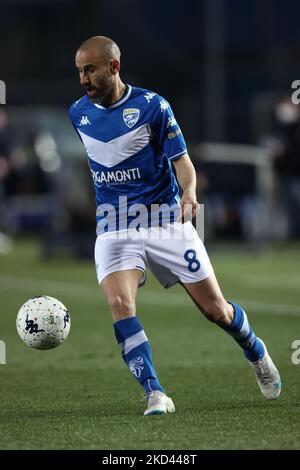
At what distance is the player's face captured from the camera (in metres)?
6.63

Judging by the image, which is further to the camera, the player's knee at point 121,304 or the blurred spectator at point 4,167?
the blurred spectator at point 4,167

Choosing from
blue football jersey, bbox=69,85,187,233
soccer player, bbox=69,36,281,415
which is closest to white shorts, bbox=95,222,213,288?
soccer player, bbox=69,36,281,415

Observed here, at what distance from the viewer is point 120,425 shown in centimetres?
618

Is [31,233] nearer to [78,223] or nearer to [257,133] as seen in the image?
[257,133]

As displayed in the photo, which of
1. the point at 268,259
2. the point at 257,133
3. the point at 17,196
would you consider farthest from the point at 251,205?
the point at 17,196

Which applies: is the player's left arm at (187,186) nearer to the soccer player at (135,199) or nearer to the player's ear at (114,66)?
the soccer player at (135,199)

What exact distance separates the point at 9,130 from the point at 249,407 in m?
22.0

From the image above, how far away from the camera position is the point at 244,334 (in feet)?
22.8

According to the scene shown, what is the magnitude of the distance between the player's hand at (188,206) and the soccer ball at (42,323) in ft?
3.68

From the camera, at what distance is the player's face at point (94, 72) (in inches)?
261

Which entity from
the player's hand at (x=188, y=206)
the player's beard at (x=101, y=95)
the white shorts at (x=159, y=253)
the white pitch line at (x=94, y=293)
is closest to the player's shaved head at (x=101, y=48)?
the player's beard at (x=101, y=95)

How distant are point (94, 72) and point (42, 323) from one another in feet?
5.22

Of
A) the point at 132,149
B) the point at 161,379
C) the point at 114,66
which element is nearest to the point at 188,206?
the point at 132,149

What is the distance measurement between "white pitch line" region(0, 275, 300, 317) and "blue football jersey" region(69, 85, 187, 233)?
212 inches
